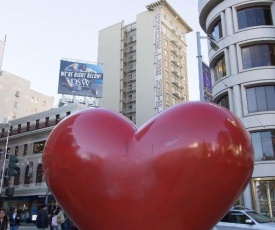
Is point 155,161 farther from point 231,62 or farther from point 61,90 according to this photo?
point 61,90

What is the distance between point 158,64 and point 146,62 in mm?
3064

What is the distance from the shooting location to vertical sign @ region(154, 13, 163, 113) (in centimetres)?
5672

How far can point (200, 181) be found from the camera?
3.25m

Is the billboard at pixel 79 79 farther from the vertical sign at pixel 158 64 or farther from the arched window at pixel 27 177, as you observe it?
the vertical sign at pixel 158 64

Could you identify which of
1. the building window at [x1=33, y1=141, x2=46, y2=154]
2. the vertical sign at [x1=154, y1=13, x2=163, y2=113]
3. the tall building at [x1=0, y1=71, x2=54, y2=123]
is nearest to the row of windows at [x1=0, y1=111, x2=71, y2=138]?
the building window at [x1=33, y1=141, x2=46, y2=154]

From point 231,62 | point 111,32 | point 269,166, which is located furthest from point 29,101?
point 269,166

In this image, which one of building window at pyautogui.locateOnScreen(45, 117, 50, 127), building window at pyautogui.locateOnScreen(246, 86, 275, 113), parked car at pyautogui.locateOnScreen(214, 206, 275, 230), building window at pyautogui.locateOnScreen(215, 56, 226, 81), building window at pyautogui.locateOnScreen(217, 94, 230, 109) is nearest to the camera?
parked car at pyautogui.locateOnScreen(214, 206, 275, 230)

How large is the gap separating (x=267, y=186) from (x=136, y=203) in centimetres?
2158

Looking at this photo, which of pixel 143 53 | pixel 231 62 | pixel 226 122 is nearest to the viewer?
pixel 226 122

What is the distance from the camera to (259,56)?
26266mm

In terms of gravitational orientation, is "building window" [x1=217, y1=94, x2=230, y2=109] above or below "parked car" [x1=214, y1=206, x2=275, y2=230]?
above

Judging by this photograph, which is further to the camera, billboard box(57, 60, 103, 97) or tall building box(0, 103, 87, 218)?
tall building box(0, 103, 87, 218)

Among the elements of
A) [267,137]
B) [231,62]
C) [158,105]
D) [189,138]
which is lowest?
[189,138]

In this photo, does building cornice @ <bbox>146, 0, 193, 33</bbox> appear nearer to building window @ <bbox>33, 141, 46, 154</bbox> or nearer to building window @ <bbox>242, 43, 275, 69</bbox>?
building window @ <bbox>33, 141, 46, 154</bbox>
